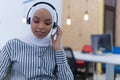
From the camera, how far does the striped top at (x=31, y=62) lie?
4.35ft

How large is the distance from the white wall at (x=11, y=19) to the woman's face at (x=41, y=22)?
0.96 metres

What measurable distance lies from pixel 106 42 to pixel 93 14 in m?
3.10

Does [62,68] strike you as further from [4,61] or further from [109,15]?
[109,15]

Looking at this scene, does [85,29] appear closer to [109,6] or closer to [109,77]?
[109,6]

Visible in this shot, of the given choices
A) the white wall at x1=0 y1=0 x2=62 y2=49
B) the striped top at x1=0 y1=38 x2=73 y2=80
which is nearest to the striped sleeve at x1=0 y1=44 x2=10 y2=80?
the striped top at x1=0 y1=38 x2=73 y2=80

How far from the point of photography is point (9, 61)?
1332mm

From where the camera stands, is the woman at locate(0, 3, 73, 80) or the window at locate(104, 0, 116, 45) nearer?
the woman at locate(0, 3, 73, 80)

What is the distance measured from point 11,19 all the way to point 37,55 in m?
1.36

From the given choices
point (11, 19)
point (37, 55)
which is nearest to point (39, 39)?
point (37, 55)

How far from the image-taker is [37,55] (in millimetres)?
1356

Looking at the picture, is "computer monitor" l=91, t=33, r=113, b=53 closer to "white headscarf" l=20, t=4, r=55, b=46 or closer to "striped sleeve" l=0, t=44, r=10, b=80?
"white headscarf" l=20, t=4, r=55, b=46

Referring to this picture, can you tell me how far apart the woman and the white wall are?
882mm

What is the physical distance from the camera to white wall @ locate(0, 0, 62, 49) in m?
2.37

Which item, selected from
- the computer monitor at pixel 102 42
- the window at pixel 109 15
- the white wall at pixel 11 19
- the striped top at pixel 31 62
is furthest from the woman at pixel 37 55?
the window at pixel 109 15
